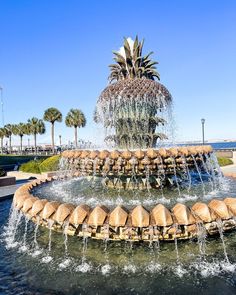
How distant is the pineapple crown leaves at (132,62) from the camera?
1141cm

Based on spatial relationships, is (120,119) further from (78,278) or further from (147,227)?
(78,278)

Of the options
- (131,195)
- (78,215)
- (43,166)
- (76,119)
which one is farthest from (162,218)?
(76,119)

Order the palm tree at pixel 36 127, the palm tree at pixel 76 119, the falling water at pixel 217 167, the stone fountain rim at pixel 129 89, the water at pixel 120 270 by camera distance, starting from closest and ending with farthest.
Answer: the water at pixel 120 270
the stone fountain rim at pixel 129 89
the falling water at pixel 217 167
the palm tree at pixel 76 119
the palm tree at pixel 36 127

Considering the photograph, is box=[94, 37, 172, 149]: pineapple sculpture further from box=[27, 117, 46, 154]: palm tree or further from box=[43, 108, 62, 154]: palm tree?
box=[27, 117, 46, 154]: palm tree

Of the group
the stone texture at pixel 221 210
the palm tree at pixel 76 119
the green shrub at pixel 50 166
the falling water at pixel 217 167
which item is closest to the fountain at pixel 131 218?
the stone texture at pixel 221 210

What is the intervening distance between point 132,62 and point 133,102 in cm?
183

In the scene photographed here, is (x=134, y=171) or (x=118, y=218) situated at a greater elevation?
(x=134, y=171)

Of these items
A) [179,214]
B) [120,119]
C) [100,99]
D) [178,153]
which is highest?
[100,99]

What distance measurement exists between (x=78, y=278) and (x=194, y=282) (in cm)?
215

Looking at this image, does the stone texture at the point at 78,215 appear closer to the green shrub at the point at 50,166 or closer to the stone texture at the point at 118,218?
the stone texture at the point at 118,218

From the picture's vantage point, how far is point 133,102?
10.6 m

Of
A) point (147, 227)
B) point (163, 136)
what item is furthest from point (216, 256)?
point (163, 136)

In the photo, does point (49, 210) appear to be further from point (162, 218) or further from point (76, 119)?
point (76, 119)

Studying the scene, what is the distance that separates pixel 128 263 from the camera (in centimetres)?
636
